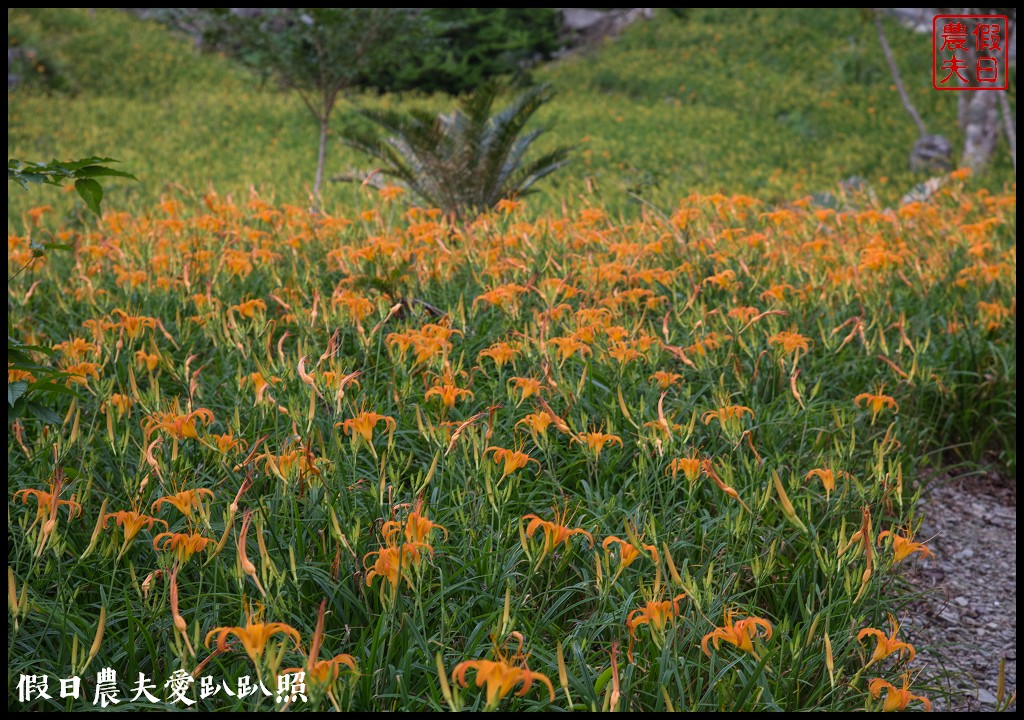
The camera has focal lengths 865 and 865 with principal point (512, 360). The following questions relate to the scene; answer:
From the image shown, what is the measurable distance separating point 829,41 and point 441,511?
17.9m

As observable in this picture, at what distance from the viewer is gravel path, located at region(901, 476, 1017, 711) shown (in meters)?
2.33

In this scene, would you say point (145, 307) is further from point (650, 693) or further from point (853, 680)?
point (853, 680)

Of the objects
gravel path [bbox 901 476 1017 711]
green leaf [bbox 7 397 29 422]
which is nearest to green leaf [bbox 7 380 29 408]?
green leaf [bbox 7 397 29 422]

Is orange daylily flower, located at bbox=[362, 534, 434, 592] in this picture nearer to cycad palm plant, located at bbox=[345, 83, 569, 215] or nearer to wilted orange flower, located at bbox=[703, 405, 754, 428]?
wilted orange flower, located at bbox=[703, 405, 754, 428]

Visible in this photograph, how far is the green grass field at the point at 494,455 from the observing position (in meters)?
1.75

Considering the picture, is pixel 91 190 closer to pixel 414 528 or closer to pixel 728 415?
pixel 414 528

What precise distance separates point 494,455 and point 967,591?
1.75 metres

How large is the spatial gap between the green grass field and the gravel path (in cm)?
12

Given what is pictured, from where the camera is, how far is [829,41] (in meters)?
17.5

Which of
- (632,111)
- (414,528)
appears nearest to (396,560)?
(414,528)

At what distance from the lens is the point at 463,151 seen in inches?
259

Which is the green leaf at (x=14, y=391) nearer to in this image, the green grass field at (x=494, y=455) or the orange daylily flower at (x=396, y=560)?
the green grass field at (x=494, y=455)

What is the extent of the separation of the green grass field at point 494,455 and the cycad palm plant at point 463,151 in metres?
0.52

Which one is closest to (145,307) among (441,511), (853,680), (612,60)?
(441,511)
